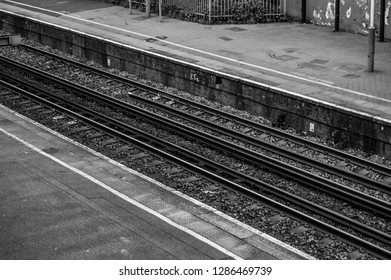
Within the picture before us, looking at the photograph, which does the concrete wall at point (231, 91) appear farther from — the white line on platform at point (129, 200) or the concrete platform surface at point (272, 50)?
→ the white line on platform at point (129, 200)

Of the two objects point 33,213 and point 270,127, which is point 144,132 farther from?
point 33,213

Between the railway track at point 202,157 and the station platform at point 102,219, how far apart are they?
1.27m

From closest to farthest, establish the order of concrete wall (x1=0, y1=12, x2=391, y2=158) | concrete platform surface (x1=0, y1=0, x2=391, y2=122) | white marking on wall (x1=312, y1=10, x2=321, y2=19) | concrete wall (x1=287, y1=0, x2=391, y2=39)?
concrete wall (x1=0, y1=12, x2=391, y2=158) → concrete platform surface (x1=0, y1=0, x2=391, y2=122) → concrete wall (x1=287, y1=0, x2=391, y2=39) → white marking on wall (x1=312, y1=10, x2=321, y2=19)

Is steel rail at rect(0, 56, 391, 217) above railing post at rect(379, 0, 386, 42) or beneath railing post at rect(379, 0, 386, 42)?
beneath

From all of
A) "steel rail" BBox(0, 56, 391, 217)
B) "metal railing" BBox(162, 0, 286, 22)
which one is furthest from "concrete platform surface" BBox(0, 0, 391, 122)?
"steel rail" BBox(0, 56, 391, 217)

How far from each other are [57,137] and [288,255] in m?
8.31

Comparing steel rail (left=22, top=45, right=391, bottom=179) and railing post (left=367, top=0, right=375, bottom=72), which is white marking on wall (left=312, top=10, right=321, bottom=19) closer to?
railing post (left=367, top=0, right=375, bottom=72)

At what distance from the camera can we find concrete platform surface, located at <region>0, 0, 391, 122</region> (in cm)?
2167

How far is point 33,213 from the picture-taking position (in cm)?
1470

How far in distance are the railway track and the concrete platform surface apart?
248 cm

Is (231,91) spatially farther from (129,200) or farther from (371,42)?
(129,200)

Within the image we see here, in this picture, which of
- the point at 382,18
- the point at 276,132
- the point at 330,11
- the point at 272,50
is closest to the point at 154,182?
the point at 276,132

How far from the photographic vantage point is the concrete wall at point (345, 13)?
88.0ft
